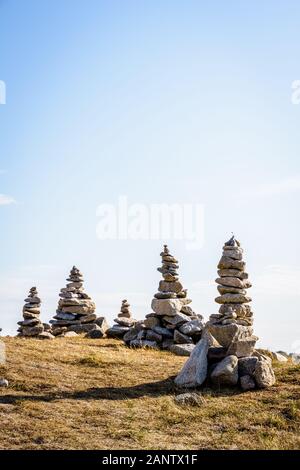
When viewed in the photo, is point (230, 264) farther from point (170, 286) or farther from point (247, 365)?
point (247, 365)

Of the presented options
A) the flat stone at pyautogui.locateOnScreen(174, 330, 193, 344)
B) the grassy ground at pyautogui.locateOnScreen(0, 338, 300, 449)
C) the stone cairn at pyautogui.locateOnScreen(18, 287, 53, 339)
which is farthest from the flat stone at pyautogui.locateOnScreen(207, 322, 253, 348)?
the stone cairn at pyautogui.locateOnScreen(18, 287, 53, 339)

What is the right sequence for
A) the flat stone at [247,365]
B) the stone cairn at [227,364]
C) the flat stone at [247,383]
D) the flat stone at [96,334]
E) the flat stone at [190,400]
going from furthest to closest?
the flat stone at [96,334] < the flat stone at [247,365] < the stone cairn at [227,364] < the flat stone at [247,383] < the flat stone at [190,400]

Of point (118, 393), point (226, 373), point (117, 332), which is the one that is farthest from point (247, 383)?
point (117, 332)

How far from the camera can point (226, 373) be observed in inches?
593

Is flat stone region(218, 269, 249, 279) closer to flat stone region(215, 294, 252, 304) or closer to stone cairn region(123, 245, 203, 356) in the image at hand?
flat stone region(215, 294, 252, 304)

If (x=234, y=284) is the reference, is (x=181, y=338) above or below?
below

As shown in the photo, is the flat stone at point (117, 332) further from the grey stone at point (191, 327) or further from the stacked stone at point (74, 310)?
the grey stone at point (191, 327)

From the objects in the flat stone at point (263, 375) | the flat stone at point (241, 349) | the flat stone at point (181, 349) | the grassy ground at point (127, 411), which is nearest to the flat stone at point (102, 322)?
the flat stone at point (181, 349)

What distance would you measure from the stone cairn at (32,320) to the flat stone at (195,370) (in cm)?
1878

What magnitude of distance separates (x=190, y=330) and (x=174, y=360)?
5505 millimetres

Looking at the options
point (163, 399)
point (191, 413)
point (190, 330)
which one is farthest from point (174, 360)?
point (191, 413)

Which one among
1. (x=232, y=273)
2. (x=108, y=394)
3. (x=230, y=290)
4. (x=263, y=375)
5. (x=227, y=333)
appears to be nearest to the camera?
(x=108, y=394)

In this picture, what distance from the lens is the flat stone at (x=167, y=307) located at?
27016mm

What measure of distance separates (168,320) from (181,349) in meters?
3.69
